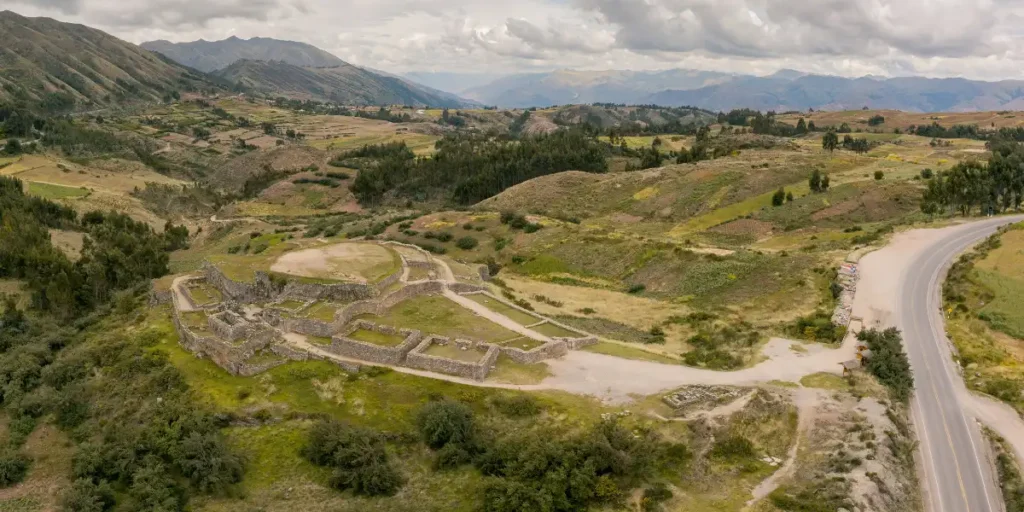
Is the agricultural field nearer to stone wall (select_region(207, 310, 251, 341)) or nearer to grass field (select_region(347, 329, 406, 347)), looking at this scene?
grass field (select_region(347, 329, 406, 347))

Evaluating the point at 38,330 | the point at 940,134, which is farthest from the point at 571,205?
the point at 940,134

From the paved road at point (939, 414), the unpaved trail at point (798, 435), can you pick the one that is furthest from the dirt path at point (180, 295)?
the paved road at point (939, 414)

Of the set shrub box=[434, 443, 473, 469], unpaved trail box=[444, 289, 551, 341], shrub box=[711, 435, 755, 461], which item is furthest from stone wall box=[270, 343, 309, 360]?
shrub box=[711, 435, 755, 461]

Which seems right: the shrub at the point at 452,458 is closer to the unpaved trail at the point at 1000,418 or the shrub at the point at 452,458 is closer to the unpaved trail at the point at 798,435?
the unpaved trail at the point at 798,435

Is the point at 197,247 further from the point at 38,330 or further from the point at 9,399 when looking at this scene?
the point at 9,399

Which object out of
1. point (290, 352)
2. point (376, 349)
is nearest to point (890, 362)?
point (376, 349)

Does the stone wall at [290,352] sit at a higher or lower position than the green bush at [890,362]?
lower
